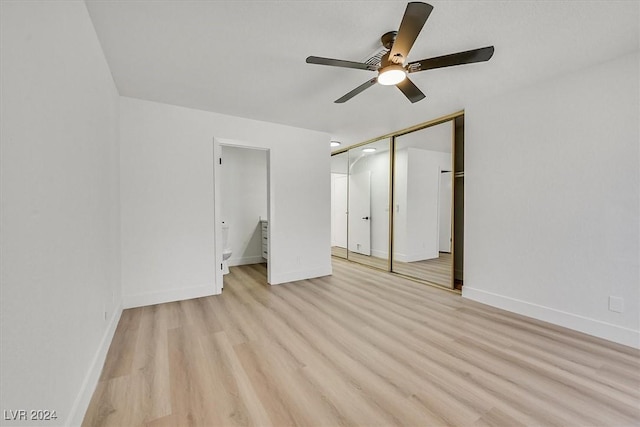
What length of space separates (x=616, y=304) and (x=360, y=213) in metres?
3.89

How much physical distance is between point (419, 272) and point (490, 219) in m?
1.62

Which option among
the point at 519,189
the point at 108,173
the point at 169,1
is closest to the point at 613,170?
the point at 519,189

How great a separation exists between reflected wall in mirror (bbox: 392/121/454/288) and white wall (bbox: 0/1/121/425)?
152 inches

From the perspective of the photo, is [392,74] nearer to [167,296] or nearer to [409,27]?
[409,27]

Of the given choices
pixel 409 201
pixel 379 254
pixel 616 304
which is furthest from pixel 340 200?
pixel 616 304

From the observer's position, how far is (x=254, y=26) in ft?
6.05

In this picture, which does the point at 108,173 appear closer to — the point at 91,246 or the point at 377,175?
the point at 91,246

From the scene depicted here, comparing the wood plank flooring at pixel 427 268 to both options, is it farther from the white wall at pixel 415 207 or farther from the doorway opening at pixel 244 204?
the doorway opening at pixel 244 204

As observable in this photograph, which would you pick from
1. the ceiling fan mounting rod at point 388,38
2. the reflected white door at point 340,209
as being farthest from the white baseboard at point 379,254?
the ceiling fan mounting rod at point 388,38

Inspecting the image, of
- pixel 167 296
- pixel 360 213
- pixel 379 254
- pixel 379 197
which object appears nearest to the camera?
pixel 167 296

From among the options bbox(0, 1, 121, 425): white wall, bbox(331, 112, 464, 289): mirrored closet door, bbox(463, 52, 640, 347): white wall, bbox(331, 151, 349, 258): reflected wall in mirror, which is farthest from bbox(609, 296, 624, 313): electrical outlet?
bbox(331, 151, 349, 258): reflected wall in mirror

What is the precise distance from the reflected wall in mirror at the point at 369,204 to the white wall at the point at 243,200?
1.95 m

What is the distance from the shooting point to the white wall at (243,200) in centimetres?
530

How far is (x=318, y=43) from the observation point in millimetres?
2027
